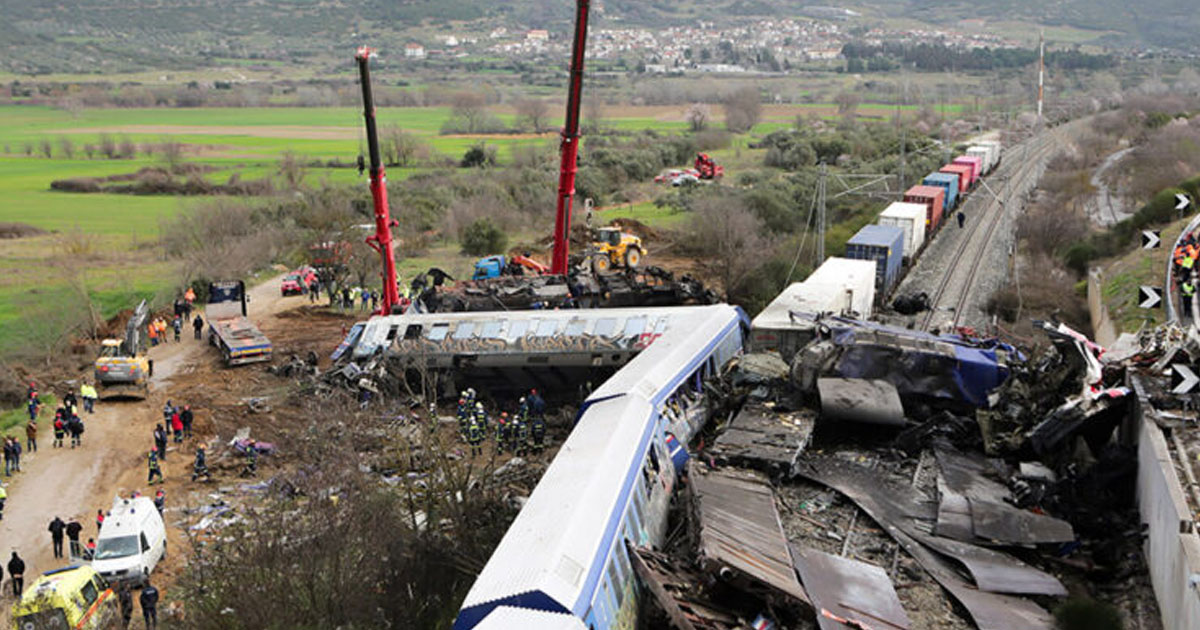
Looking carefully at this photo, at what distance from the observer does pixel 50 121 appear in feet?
463

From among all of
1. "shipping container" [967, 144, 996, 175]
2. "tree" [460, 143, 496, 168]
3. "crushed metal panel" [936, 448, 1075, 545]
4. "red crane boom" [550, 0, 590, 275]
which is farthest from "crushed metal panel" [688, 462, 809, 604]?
"tree" [460, 143, 496, 168]

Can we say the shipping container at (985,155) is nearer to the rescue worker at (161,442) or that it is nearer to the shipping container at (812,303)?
the shipping container at (812,303)

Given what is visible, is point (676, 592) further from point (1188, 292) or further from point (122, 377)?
point (122, 377)

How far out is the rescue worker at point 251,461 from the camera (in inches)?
1042

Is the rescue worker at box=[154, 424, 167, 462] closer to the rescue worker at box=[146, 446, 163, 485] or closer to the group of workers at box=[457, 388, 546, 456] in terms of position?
the rescue worker at box=[146, 446, 163, 485]

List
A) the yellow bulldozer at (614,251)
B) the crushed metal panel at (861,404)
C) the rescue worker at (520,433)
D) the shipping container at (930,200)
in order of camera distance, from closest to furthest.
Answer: the crushed metal panel at (861,404)
the rescue worker at (520,433)
the yellow bulldozer at (614,251)
the shipping container at (930,200)

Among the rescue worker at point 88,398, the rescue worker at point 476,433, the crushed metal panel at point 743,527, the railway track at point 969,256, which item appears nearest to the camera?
the crushed metal panel at point 743,527

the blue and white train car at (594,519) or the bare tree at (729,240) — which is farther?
the bare tree at (729,240)

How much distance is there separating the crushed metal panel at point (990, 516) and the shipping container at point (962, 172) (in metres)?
46.1

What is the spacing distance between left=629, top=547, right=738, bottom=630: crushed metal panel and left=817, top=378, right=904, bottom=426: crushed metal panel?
293 inches

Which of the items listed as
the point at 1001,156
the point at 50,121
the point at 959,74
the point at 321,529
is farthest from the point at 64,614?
the point at 959,74

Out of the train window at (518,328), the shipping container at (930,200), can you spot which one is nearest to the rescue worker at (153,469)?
the train window at (518,328)

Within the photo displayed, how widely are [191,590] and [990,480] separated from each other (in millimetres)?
13812

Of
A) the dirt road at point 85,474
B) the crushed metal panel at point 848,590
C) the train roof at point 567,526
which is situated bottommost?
the dirt road at point 85,474
